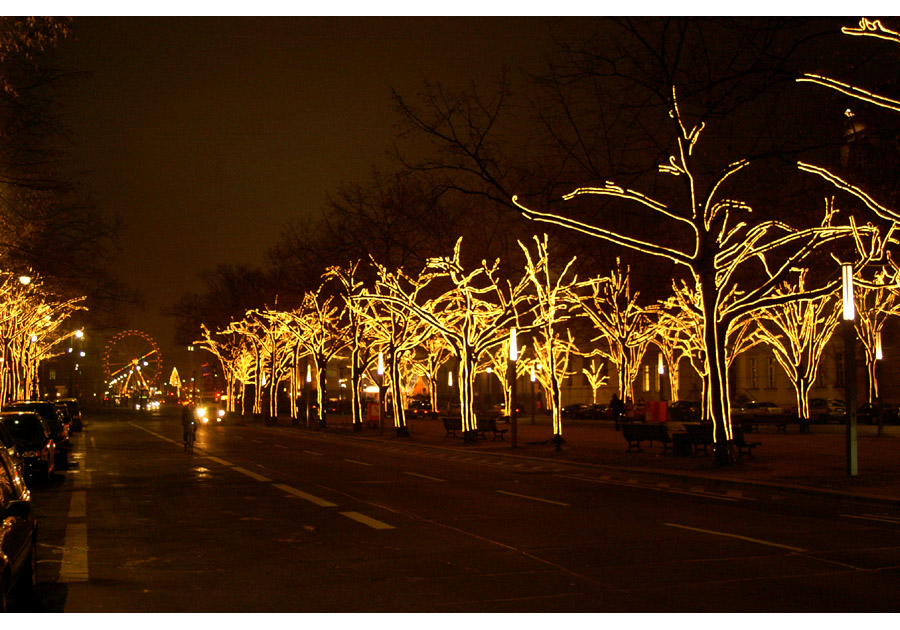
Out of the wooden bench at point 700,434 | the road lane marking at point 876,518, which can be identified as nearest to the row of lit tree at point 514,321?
the wooden bench at point 700,434

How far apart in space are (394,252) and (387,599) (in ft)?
122

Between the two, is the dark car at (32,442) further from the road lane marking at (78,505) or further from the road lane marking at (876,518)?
the road lane marking at (876,518)

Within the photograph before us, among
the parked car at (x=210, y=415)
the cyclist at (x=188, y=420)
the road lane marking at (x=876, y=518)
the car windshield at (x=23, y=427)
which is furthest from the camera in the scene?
the parked car at (x=210, y=415)

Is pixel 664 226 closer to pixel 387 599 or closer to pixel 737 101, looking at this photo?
pixel 737 101

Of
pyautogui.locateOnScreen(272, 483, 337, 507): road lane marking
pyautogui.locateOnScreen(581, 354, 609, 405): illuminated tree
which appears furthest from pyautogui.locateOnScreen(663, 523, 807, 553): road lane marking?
pyautogui.locateOnScreen(581, 354, 609, 405): illuminated tree

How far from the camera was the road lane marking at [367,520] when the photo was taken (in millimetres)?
12953

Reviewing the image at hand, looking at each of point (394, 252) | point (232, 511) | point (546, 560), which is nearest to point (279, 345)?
point (394, 252)

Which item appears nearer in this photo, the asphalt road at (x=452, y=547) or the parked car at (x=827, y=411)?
the asphalt road at (x=452, y=547)

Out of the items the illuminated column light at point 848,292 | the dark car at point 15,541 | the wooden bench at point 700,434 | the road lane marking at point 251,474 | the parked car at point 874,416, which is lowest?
the parked car at point 874,416

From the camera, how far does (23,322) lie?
61625mm

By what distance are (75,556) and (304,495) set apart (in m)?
6.97

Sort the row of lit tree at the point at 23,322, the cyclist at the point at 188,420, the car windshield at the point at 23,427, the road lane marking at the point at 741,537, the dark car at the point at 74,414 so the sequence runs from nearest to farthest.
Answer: the road lane marking at the point at 741,537 < the car windshield at the point at 23,427 < the cyclist at the point at 188,420 < the row of lit tree at the point at 23,322 < the dark car at the point at 74,414

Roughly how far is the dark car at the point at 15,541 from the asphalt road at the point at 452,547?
0.25 metres

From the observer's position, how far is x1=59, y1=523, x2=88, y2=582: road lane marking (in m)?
9.42
